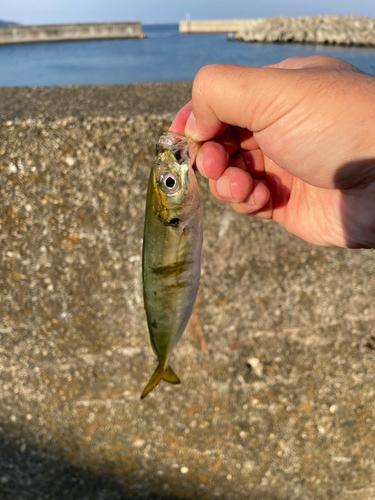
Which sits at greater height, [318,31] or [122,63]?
[318,31]

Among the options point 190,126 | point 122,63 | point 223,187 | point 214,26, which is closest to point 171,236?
point 223,187

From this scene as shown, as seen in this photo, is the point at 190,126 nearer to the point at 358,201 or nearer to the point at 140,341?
the point at 358,201

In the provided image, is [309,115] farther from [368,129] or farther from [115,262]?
[115,262]

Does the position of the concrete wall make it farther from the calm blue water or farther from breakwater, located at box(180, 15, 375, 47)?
the calm blue water

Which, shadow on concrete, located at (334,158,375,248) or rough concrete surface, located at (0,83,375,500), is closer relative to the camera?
shadow on concrete, located at (334,158,375,248)

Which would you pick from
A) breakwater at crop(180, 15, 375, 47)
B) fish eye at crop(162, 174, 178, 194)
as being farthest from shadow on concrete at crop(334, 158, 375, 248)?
breakwater at crop(180, 15, 375, 47)

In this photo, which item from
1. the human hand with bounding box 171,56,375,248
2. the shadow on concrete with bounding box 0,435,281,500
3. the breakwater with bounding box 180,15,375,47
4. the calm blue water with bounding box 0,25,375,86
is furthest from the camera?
the breakwater with bounding box 180,15,375,47

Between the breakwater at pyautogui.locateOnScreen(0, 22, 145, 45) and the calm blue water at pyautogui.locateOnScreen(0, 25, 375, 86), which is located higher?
the breakwater at pyautogui.locateOnScreen(0, 22, 145, 45)

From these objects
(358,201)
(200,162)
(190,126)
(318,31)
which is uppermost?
(318,31)

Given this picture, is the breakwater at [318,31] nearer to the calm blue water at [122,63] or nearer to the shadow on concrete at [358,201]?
the calm blue water at [122,63]
